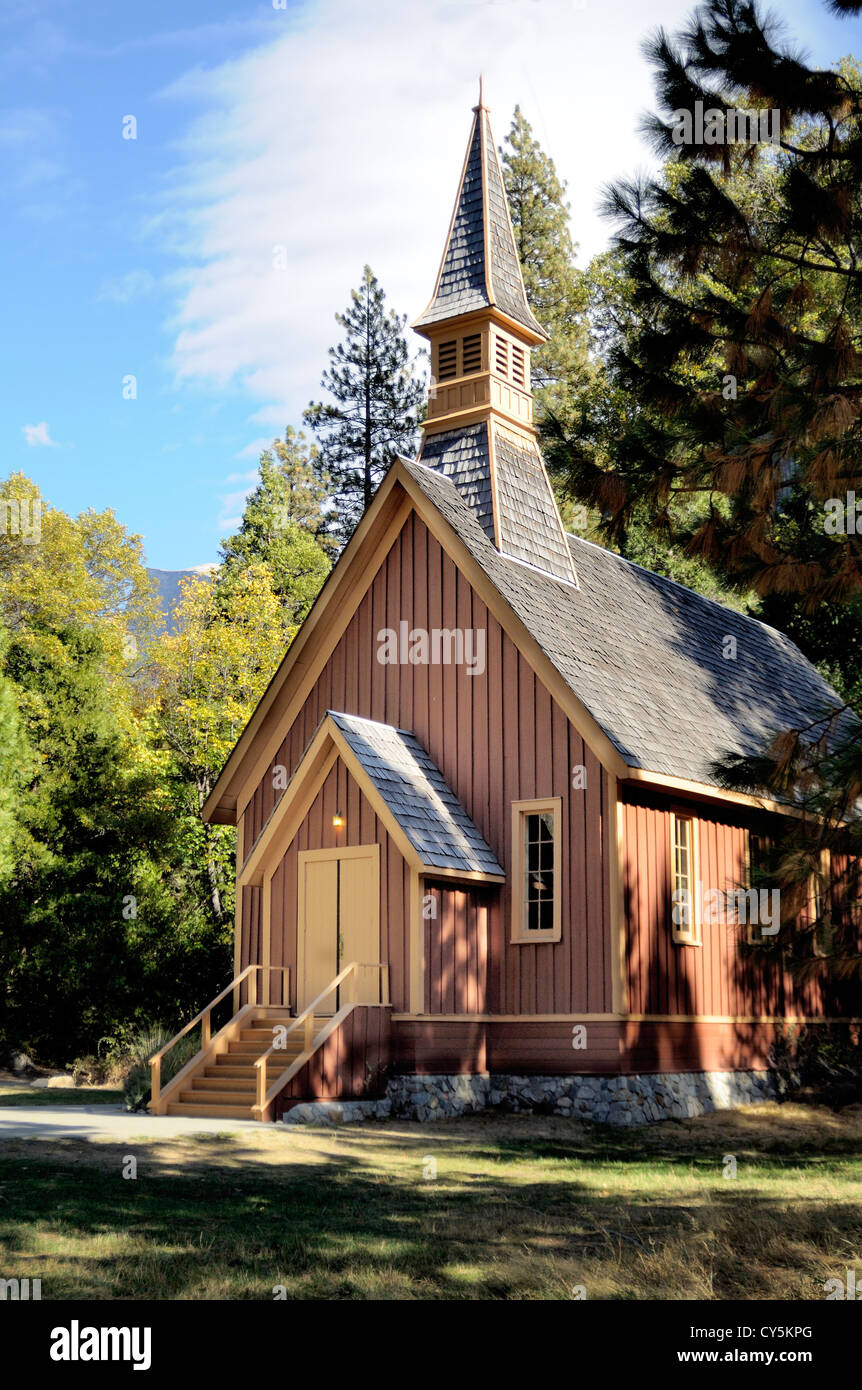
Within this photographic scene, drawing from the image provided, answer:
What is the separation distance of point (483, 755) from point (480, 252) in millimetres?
8160

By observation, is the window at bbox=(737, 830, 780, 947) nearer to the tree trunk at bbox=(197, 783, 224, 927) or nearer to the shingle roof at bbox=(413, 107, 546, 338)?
the shingle roof at bbox=(413, 107, 546, 338)

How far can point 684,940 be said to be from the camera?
16.7 metres

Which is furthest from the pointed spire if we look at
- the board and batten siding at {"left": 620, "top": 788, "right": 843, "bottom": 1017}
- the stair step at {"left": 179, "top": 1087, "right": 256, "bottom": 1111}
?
the stair step at {"left": 179, "top": 1087, "right": 256, "bottom": 1111}

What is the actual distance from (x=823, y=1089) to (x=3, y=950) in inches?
547

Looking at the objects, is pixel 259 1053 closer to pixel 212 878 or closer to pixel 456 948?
pixel 456 948

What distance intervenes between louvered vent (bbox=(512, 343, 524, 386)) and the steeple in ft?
0.05

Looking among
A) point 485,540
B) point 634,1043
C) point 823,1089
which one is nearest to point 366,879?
point 634,1043

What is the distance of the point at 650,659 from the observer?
63.9 feet

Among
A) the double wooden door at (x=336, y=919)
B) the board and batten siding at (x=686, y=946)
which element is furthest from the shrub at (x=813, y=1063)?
the double wooden door at (x=336, y=919)

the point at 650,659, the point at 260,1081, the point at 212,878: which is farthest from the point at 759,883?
the point at 212,878

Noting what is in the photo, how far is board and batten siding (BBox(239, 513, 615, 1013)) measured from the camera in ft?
51.2

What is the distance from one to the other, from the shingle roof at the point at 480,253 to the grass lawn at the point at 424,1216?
12.1m

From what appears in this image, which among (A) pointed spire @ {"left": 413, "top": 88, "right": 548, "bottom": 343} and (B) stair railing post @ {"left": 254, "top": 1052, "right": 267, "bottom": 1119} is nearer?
(B) stair railing post @ {"left": 254, "top": 1052, "right": 267, "bottom": 1119}
